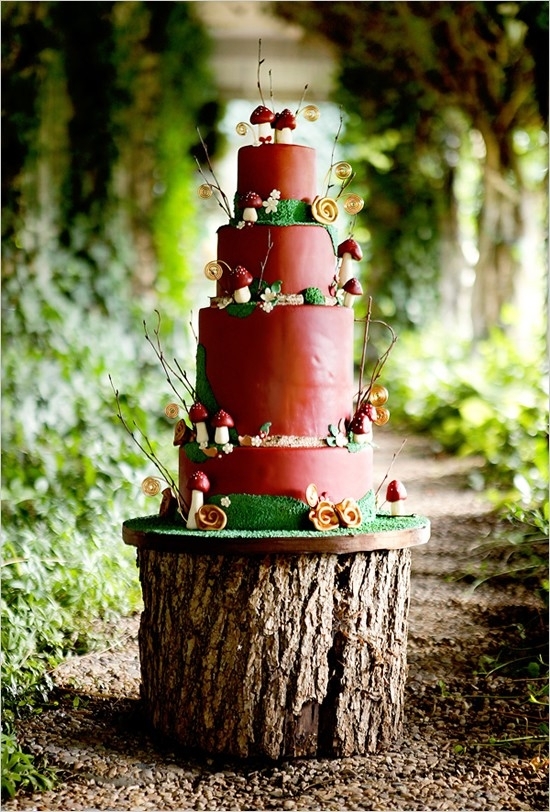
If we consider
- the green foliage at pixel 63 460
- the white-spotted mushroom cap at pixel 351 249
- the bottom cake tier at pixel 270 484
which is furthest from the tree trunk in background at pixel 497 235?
the bottom cake tier at pixel 270 484

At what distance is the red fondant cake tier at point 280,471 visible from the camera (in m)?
2.87

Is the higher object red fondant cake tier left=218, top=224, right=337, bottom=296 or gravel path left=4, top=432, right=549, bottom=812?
red fondant cake tier left=218, top=224, right=337, bottom=296

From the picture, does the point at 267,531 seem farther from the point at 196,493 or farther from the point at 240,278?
the point at 240,278

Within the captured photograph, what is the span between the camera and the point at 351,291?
3.08 metres

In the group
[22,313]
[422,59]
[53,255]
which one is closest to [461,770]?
[22,313]

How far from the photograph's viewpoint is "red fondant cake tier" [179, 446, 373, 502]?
2869 millimetres

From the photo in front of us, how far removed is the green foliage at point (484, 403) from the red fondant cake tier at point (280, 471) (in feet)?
7.74

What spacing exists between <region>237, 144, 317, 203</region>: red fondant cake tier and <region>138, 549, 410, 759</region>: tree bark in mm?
1186

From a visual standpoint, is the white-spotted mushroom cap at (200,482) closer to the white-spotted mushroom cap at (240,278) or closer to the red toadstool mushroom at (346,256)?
the white-spotted mushroom cap at (240,278)

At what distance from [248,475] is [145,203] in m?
9.53

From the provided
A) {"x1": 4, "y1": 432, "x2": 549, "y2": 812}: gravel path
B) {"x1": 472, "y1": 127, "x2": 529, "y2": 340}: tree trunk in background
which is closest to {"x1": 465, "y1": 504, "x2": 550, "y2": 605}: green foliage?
{"x1": 4, "y1": 432, "x2": 549, "y2": 812}: gravel path

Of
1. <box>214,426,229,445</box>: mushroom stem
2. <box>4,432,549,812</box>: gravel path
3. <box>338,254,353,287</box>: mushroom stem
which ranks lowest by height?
<box>4,432,549,812</box>: gravel path

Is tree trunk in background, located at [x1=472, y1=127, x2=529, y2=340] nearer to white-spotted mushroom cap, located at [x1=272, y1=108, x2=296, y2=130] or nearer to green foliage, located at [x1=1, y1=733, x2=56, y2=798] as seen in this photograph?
white-spotted mushroom cap, located at [x1=272, y1=108, x2=296, y2=130]

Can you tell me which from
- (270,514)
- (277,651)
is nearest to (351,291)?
(270,514)
